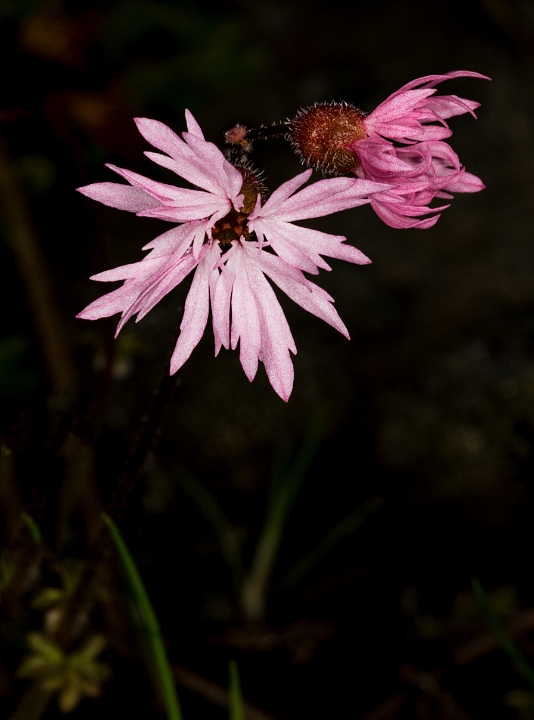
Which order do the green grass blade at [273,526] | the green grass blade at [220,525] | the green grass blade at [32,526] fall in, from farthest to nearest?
the green grass blade at [220,525] → the green grass blade at [273,526] → the green grass blade at [32,526]

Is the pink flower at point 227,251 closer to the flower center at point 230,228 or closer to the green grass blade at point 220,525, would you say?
the flower center at point 230,228

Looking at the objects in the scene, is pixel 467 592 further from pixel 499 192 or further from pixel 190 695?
pixel 499 192

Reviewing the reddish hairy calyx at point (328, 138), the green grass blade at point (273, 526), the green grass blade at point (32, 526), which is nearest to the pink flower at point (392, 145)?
the reddish hairy calyx at point (328, 138)

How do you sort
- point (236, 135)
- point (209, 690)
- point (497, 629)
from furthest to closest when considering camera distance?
point (209, 690) → point (497, 629) → point (236, 135)

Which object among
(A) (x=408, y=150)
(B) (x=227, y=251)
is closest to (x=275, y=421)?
(B) (x=227, y=251)

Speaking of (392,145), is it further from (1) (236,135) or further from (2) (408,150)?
(1) (236,135)

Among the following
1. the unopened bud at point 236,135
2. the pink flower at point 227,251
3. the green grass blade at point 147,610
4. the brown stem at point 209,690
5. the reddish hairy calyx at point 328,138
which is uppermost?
the unopened bud at point 236,135

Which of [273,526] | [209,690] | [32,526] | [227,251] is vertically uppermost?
[227,251]

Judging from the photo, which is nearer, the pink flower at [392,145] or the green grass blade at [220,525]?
the pink flower at [392,145]

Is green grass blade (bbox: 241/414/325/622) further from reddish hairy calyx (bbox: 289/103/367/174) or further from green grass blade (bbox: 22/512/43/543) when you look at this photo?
reddish hairy calyx (bbox: 289/103/367/174)
